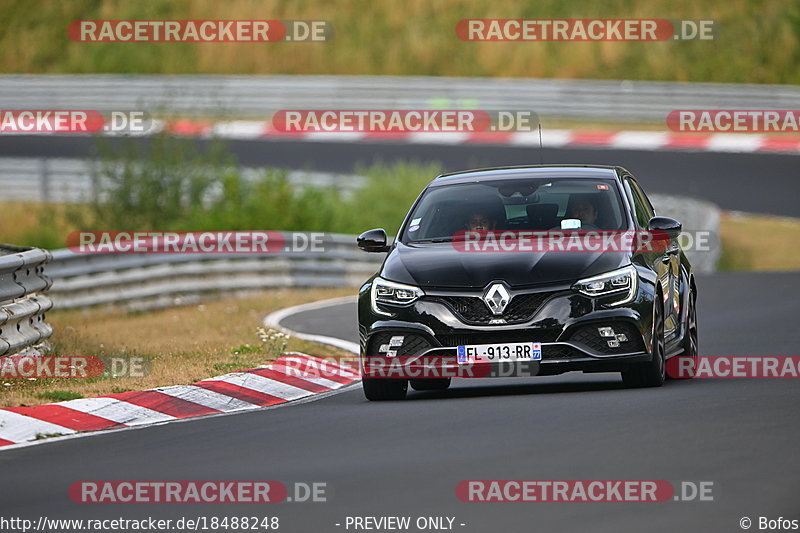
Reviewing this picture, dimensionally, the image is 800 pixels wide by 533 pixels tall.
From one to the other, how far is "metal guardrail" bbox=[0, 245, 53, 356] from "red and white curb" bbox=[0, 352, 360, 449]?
1.29m

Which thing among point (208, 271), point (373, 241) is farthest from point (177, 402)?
point (208, 271)

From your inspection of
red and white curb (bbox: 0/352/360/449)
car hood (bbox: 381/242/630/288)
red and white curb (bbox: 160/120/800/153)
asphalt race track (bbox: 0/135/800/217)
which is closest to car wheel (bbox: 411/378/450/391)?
red and white curb (bbox: 0/352/360/449)

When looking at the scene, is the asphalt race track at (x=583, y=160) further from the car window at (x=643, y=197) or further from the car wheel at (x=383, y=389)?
the car wheel at (x=383, y=389)

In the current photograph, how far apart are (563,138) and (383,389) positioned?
25.9 meters

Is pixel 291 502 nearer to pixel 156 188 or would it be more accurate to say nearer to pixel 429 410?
pixel 429 410

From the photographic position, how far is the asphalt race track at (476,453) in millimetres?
7215

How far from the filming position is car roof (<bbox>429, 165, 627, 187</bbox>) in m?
12.7

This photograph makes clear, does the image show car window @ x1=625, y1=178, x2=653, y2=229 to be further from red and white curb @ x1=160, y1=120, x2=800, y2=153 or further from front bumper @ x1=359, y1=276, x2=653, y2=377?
red and white curb @ x1=160, y1=120, x2=800, y2=153

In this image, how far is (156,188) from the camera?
2742 cm

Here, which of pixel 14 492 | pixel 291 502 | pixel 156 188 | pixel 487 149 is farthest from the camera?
pixel 487 149

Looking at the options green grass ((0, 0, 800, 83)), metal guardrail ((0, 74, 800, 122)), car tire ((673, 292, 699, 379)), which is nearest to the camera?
car tire ((673, 292, 699, 379))

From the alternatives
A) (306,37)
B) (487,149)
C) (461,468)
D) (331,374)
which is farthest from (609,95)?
(461,468)

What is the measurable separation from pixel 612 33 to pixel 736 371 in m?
34.0

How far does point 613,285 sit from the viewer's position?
447 inches
